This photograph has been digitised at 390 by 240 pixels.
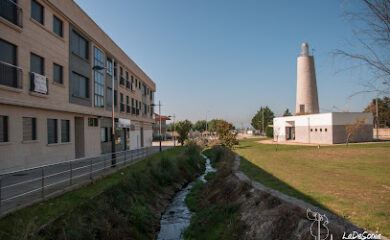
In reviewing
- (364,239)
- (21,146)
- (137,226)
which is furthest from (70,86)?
(364,239)

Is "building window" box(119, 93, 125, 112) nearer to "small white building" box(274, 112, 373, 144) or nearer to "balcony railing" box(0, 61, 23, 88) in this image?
"balcony railing" box(0, 61, 23, 88)

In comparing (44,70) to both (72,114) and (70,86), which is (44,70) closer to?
(70,86)

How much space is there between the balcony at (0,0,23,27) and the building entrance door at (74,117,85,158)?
7.93 metres

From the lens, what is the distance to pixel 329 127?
113 feet

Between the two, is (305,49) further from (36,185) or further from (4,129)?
(36,185)

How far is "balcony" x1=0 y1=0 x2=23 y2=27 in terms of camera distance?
1101cm

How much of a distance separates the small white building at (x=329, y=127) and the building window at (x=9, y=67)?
30.6m

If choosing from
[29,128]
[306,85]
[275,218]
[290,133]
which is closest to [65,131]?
[29,128]

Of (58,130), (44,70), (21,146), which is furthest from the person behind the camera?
(58,130)

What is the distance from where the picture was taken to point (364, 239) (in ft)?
13.6

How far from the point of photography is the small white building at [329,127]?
34.1m

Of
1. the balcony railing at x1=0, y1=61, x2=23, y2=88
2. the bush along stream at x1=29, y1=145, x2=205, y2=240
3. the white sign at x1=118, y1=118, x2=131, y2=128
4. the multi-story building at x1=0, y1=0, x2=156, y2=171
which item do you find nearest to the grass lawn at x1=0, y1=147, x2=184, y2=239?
the bush along stream at x1=29, y1=145, x2=205, y2=240

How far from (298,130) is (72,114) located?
34.4m

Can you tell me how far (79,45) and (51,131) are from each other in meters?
6.93
